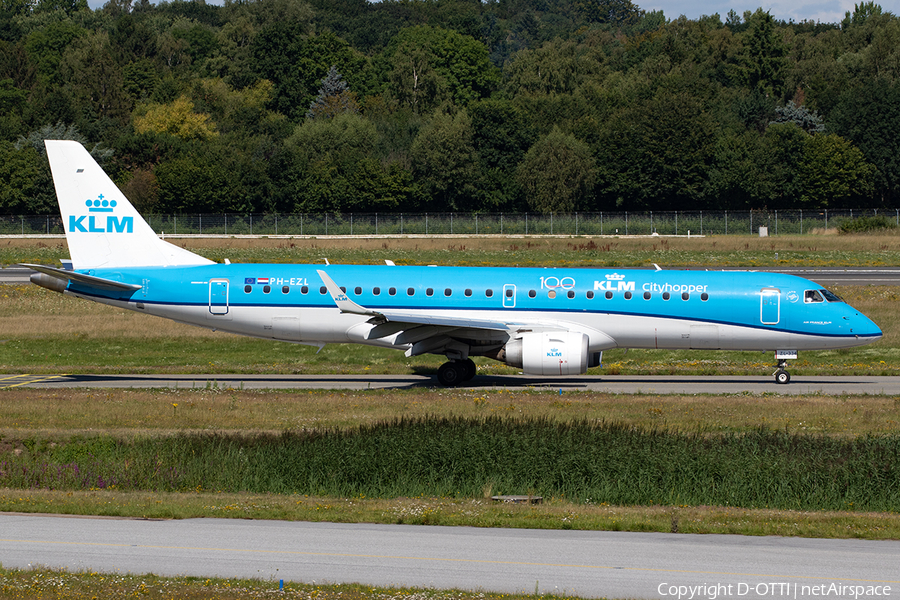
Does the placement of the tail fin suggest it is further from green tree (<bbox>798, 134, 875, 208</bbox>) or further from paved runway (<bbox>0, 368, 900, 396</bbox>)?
green tree (<bbox>798, 134, 875, 208</bbox>)

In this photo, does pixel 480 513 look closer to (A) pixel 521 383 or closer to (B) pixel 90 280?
(A) pixel 521 383

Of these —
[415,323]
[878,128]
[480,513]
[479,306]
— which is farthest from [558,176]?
[480,513]

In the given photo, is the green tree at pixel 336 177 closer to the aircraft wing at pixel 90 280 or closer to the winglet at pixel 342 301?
the aircraft wing at pixel 90 280

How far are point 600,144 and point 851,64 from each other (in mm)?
48163

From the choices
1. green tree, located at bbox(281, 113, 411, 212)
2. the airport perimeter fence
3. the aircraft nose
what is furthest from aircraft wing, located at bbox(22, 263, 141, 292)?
green tree, located at bbox(281, 113, 411, 212)

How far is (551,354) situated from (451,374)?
12.6ft

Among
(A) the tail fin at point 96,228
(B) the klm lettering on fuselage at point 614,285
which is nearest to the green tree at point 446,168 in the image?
(A) the tail fin at point 96,228

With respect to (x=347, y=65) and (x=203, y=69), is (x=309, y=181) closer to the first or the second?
(x=347, y=65)

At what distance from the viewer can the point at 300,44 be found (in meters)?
156

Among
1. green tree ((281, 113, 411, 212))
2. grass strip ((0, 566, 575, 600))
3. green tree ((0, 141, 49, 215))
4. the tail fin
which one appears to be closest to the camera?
grass strip ((0, 566, 575, 600))

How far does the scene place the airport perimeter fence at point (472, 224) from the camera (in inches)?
3755

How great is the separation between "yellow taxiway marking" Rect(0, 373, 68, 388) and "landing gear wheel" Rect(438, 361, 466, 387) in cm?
1332

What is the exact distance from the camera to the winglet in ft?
96.4

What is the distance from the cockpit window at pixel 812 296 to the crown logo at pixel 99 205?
2347 centimetres
